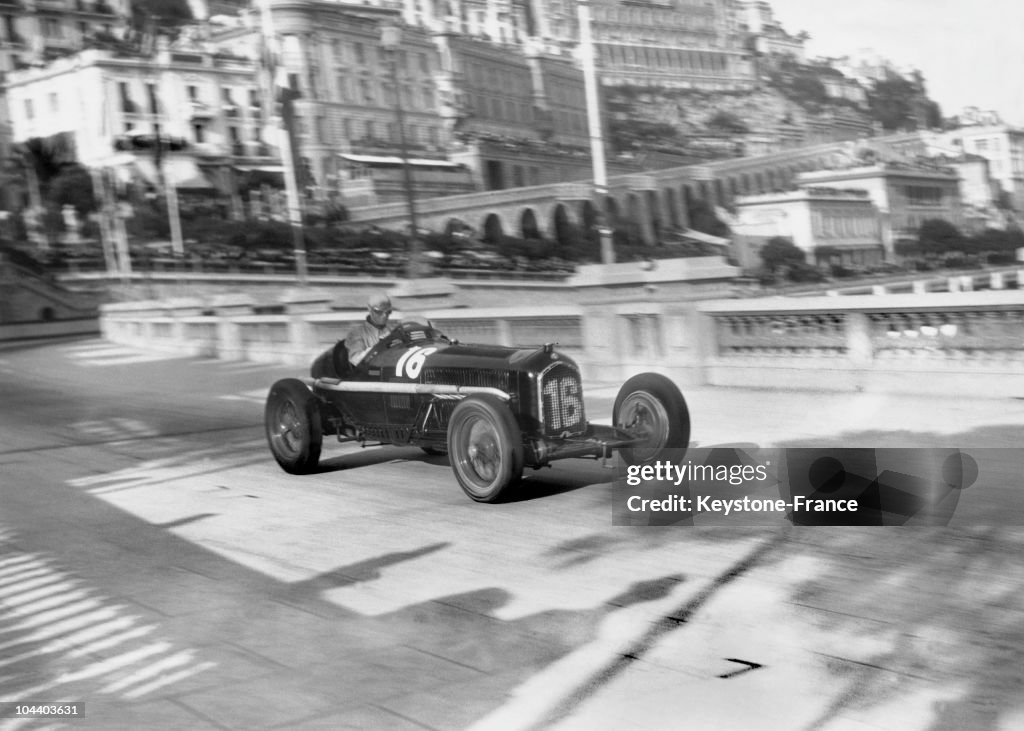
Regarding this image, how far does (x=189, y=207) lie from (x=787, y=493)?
82396mm

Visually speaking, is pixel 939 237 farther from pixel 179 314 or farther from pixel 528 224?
pixel 528 224

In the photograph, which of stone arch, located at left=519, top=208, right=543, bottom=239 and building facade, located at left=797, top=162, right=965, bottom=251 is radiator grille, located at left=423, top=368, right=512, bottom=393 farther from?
stone arch, located at left=519, top=208, right=543, bottom=239

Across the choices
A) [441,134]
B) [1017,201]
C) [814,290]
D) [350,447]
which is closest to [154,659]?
[350,447]

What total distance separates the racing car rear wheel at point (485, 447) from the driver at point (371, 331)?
190 cm

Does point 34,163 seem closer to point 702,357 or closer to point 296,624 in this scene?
point 702,357

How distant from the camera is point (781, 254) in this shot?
2275 inches

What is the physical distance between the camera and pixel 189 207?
86312 millimetres

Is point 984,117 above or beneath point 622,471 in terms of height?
above

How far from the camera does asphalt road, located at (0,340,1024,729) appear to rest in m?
5.11

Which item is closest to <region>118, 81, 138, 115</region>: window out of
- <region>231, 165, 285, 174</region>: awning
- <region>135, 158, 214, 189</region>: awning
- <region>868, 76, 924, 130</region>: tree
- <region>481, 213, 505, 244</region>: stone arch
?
<region>135, 158, 214, 189</region>: awning

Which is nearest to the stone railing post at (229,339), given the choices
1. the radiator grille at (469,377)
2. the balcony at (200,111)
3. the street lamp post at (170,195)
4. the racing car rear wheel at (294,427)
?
the racing car rear wheel at (294,427)

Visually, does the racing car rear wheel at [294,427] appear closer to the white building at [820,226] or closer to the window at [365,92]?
the white building at [820,226]

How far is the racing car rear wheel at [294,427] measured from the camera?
11.0 meters

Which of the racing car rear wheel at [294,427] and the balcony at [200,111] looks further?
the balcony at [200,111]
